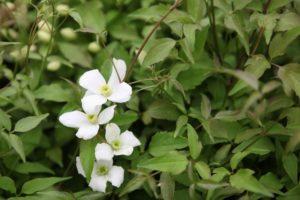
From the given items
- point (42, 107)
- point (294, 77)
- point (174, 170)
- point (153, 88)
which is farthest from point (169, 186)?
point (42, 107)

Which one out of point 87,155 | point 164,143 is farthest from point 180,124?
point 87,155

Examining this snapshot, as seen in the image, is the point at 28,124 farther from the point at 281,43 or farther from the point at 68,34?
the point at 281,43

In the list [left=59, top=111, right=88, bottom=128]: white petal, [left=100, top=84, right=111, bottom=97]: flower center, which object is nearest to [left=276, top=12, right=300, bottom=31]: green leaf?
[left=100, top=84, right=111, bottom=97]: flower center

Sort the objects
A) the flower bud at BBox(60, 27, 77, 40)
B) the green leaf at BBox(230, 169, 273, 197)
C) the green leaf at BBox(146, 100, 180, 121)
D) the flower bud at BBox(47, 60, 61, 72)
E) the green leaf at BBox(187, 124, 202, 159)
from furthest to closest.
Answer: the flower bud at BBox(60, 27, 77, 40), the flower bud at BBox(47, 60, 61, 72), the green leaf at BBox(146, 100, 180, 121), the green leaf at BBox(187, 124, 202, 159), the green leaf at BBox(230, 169, 273, 197)

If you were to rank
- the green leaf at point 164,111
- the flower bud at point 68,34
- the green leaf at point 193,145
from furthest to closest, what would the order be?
the flower bud at point 68,34 < the green leaf at point 164,111 < the green leaf at point 193,145

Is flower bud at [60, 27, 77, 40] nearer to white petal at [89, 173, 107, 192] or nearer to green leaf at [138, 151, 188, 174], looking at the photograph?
white petal at [89, 173, 107, 192]

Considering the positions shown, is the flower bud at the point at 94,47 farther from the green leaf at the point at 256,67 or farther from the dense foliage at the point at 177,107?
the green leaf at the point at 256,67

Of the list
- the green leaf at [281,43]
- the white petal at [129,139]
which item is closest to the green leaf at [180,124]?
the white petal at [129,139]

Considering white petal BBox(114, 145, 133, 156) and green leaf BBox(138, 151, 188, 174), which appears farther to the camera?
white petal BBox(114, 145, 133, 156)
